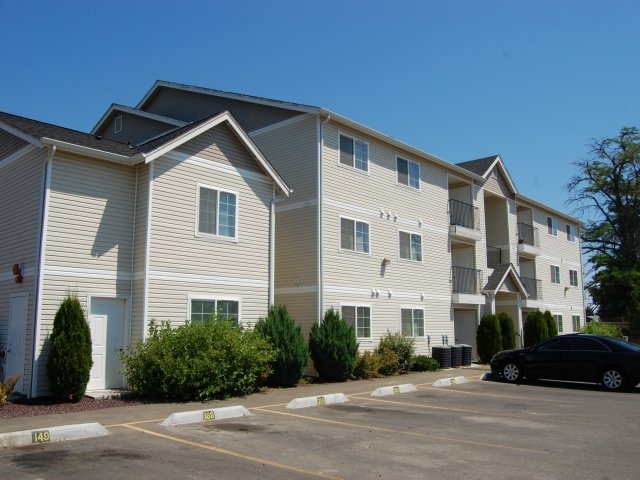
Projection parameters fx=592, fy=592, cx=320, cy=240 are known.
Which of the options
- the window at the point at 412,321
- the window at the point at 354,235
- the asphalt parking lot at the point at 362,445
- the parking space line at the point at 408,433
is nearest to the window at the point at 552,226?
the window at the point at 412,321

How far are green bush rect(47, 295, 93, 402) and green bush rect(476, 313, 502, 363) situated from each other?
704 inches

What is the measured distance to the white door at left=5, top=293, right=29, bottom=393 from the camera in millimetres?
13297

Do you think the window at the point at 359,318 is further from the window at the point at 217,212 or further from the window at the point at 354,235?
the window at the point at 217,212

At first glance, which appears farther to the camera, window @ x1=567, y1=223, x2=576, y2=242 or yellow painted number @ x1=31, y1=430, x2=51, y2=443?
window @ x1=567, y1=223, x2=576, y2=242

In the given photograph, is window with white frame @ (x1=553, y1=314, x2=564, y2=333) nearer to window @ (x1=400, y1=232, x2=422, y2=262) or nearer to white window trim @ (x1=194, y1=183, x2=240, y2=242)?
window @ (x1=400, y1=232, x2=422, y2=262)

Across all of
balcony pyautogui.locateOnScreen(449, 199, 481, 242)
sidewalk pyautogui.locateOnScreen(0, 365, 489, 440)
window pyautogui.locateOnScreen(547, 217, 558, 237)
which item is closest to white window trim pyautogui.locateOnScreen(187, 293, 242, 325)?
sidewalk pyautogui.locateOnScreen(0, 365, 489, 440)

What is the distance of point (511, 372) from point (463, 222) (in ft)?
33.7

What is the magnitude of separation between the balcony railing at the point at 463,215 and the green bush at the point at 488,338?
4308 mm

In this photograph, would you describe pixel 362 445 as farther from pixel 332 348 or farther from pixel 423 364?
pixel 423 364

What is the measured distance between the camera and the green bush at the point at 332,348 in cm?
1759

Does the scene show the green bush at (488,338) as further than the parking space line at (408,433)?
Yes

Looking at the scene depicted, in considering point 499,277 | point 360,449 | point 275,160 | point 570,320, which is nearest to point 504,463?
point 360,449

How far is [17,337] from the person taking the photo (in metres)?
13.7

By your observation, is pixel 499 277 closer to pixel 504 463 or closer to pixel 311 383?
pixel 311 383
